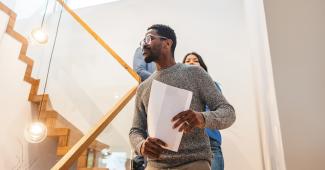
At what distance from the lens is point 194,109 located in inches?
41.6

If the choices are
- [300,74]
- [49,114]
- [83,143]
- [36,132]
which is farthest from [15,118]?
[300,74]

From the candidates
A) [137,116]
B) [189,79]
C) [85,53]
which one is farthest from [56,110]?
[189,79]

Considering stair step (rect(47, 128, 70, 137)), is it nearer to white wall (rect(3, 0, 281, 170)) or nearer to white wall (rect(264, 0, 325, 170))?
white wall (rect(3, 0, 281, 170))

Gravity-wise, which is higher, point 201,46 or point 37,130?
point 201,46

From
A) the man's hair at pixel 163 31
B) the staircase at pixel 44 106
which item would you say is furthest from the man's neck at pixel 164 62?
the staircase at pixel 44 106

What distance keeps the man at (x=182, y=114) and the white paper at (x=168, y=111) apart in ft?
0.06

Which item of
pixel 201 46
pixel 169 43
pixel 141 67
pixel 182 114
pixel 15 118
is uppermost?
pixel 201 46

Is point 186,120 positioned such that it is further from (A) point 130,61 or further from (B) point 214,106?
(A) point 130,61

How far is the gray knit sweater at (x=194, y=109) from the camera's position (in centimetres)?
96

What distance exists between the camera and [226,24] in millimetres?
3379

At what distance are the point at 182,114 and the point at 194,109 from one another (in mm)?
224

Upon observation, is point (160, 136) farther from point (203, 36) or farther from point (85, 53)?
point (203, 36)

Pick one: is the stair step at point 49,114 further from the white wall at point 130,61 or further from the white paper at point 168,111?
the white paper at point 168,111

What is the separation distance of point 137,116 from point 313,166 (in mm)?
767
